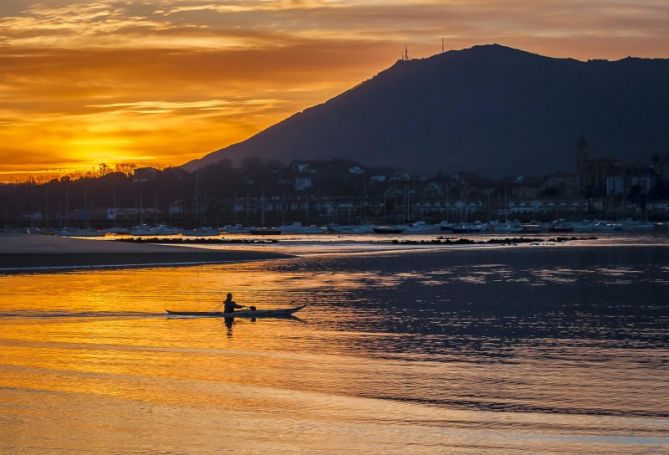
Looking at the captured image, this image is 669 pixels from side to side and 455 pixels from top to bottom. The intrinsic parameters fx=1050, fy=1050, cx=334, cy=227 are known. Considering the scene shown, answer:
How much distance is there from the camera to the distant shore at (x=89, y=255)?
69.2m

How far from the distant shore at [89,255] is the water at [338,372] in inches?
779

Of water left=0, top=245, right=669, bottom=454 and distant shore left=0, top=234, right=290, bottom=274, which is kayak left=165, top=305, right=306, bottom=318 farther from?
distant shore left=0, top=234, right=290, bottom=274

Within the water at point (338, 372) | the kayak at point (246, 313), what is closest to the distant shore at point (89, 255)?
the water at point (338, 372)

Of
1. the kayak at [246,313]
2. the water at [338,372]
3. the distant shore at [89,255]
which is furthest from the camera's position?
the distant shore at [89,255]

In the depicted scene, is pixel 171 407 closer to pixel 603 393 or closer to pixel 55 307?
pixel 603 393

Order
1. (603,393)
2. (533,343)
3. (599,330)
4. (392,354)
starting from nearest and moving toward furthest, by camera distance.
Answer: (603,393), (392,354), (533,343), (599,330)

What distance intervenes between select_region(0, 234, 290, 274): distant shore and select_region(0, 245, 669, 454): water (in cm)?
1979

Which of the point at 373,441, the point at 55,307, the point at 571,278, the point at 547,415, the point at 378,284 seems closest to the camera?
the point at 373,441

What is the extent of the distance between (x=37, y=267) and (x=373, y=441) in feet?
173

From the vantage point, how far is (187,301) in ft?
141

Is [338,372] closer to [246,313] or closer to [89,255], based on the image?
[246,313]

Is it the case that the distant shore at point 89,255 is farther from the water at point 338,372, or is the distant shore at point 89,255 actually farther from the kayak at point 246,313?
the kayak at point 246,313

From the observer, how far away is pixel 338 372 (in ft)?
82.3

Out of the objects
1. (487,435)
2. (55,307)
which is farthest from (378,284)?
(487,435)
